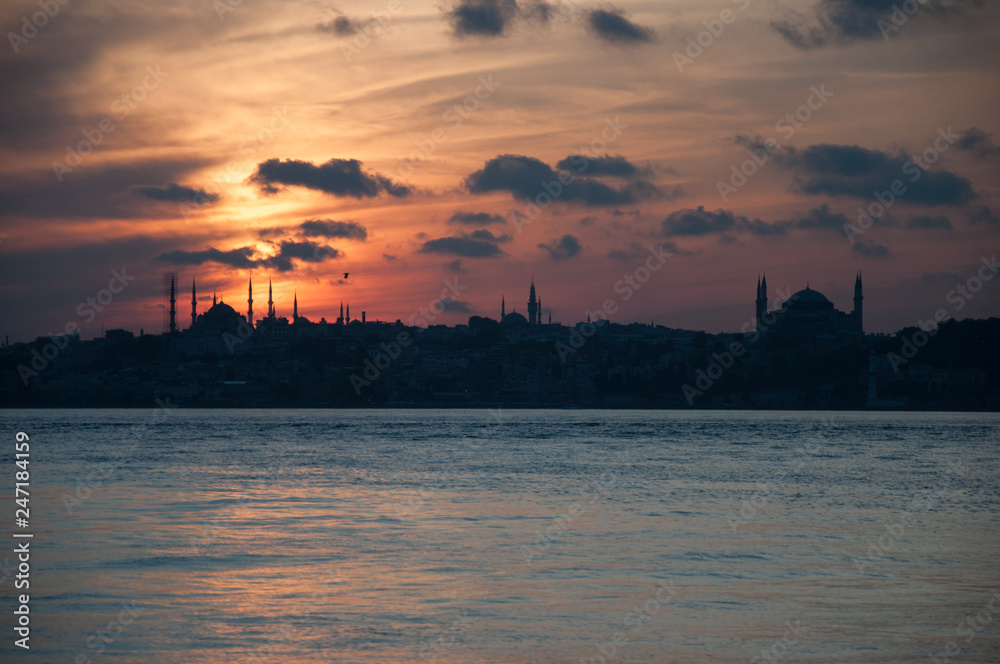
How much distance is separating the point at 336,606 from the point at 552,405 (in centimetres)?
13875

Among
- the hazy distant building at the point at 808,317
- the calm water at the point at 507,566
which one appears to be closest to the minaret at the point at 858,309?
the hazy distant building at the point at 808,317

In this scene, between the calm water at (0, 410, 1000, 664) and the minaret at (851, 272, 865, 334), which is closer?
the calm water at (0, 410, 1000, 664)

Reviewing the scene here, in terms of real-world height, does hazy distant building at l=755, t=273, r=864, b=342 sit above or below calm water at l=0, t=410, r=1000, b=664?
above

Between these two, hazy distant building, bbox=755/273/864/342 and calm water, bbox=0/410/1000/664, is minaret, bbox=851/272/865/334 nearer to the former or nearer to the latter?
hazy distant building, bbox=755/273/864/342

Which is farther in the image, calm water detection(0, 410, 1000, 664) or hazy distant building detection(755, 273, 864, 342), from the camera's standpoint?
hazy distant building detection(755, 273, 864, 342)

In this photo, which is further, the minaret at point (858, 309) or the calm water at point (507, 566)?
the minaret at point (858, 309)

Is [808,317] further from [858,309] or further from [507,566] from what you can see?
[507,566]

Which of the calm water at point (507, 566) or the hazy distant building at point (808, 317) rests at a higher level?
the hazy distant building at point (808, 317)

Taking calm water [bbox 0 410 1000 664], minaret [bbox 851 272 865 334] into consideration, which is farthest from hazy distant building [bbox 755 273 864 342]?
calm water [bbox 0 410 1000 664]

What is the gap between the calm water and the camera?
12297mm

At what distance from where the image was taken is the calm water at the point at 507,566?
12.3 m

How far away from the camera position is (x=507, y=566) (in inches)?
667

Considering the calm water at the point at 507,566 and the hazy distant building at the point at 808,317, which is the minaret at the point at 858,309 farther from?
the calm water at the point at 507,566

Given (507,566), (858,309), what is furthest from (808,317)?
(507,566)
